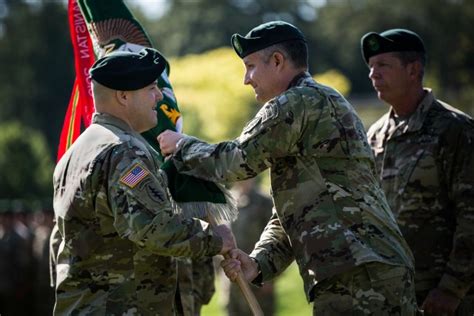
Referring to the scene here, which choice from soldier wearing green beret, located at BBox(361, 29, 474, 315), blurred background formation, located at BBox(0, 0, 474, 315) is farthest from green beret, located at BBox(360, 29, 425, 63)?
blurred background formation, located at BBox(0, 0, 474, 315)

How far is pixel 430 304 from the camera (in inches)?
226

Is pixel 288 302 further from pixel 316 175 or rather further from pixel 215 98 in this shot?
pixel 215 98

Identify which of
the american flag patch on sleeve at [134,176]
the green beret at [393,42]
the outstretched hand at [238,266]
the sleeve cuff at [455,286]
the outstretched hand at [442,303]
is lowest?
the outstretched hand at [442,303]

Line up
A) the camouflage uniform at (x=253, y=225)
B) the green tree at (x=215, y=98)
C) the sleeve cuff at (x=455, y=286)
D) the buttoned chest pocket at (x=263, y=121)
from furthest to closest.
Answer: the green tree at (x=215, y=98) → the camouflage uniform at (x=253, y=225) → the sleeve cuff at (x=455, y=286) → the buttoned chest pocket at (x=263, y=121)

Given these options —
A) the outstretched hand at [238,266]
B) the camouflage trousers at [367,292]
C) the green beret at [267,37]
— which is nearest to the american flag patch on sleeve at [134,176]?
the outstretched hand at [238,266]

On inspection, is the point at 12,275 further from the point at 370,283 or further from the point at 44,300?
the point at 370,283

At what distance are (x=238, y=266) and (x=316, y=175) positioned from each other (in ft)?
2.13

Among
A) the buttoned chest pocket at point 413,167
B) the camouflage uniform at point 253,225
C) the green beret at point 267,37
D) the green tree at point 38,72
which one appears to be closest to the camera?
the green beret at point 267,37

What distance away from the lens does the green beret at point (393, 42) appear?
247 inches

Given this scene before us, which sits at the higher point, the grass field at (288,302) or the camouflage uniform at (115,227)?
the camouflage uniform at (115,227)

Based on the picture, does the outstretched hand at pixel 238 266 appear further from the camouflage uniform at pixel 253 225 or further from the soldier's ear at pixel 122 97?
the camouflage uniform at pixel 253 225

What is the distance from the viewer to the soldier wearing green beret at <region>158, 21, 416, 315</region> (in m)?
4.51

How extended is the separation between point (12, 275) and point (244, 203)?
17.6 ft

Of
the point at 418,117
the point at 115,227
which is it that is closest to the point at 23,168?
the point at 418,117
